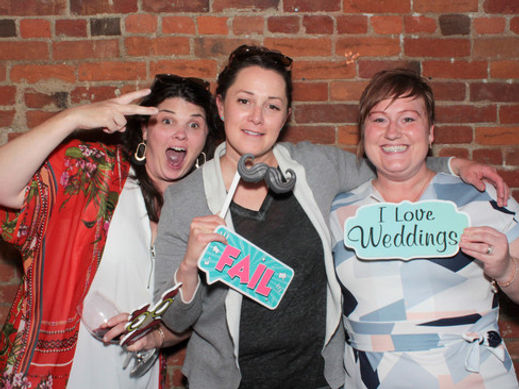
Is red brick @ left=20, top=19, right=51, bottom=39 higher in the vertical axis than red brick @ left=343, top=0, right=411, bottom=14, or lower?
lower

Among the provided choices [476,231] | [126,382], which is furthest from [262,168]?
[126,382]

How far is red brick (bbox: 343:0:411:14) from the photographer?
203 centimetres

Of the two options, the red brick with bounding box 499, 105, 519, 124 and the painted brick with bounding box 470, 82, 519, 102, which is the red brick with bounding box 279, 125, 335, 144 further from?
the red brick with bounding box 499, 105, 519, 124

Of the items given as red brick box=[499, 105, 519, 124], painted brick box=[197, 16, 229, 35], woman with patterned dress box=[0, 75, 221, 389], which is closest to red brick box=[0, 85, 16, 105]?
woman with patterned dress box=[0, 75, 221, 389]

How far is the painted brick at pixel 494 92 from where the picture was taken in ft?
6.84

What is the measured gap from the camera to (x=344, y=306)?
1.63 metres

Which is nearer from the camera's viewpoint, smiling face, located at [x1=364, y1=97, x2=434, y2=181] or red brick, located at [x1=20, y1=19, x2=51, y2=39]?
smiling face, located at [x1=364, y1=97, x2=434, y2=181]

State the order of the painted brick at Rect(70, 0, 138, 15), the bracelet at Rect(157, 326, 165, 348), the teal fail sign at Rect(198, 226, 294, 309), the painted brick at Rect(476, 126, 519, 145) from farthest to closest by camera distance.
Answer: the painted brick at Rect(476, 126, 519, 145), the painted brick at Rect(70, 0, 138, 15), the bracelet at Rect(157, 326, 165, 348), the teal fail sign at Rect(198, 226, 294, 309)

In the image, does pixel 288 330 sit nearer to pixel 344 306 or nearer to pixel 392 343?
pixel 344 306

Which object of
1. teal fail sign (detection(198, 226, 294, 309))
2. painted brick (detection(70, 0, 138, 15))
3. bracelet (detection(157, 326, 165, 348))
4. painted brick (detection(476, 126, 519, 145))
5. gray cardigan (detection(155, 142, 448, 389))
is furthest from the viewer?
painted brick (detection(476, 126, 519, 145))

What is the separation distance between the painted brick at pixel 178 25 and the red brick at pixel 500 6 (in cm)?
140

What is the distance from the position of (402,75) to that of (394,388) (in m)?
1.11

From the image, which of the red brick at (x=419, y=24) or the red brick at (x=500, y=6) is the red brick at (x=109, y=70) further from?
the red brick at (x=500, y=6)

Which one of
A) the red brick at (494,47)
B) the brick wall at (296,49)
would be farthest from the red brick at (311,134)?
the red brick at (494,47)
